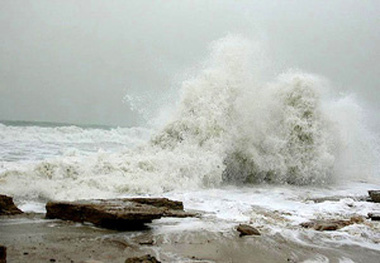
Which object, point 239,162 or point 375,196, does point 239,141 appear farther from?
point 375,196

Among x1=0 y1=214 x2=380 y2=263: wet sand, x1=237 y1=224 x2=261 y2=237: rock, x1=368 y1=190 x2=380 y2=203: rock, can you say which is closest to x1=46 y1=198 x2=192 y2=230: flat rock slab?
x1=0 y1=214 x2=380 y2=263: wet sand

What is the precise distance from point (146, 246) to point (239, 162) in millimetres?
6253

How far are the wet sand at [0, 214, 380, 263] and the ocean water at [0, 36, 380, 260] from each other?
38 centimetres

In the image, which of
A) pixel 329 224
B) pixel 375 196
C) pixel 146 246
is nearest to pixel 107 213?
pixel 146 246

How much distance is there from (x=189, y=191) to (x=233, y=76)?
488cm

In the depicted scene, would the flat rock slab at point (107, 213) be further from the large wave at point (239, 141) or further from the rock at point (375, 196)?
the rock at point (375, 196)

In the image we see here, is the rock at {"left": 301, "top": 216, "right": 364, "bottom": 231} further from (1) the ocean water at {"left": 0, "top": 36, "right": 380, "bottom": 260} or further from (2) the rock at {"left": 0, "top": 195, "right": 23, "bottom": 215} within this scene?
(2) the rock at {"left": 0, "top": 195, "right": 23, "bottom": 215}

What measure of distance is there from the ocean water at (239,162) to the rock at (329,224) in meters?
0.12

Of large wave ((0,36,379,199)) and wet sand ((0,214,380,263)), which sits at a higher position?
large wave ((0,36,379,199))

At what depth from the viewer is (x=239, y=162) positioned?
9211 mm

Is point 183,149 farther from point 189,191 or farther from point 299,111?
point 299,111

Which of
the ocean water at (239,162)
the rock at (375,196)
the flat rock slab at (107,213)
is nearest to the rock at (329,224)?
the ocean water at (239,162)

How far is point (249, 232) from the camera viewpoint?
12.1 feet

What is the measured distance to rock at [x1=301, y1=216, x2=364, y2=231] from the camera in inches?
164
